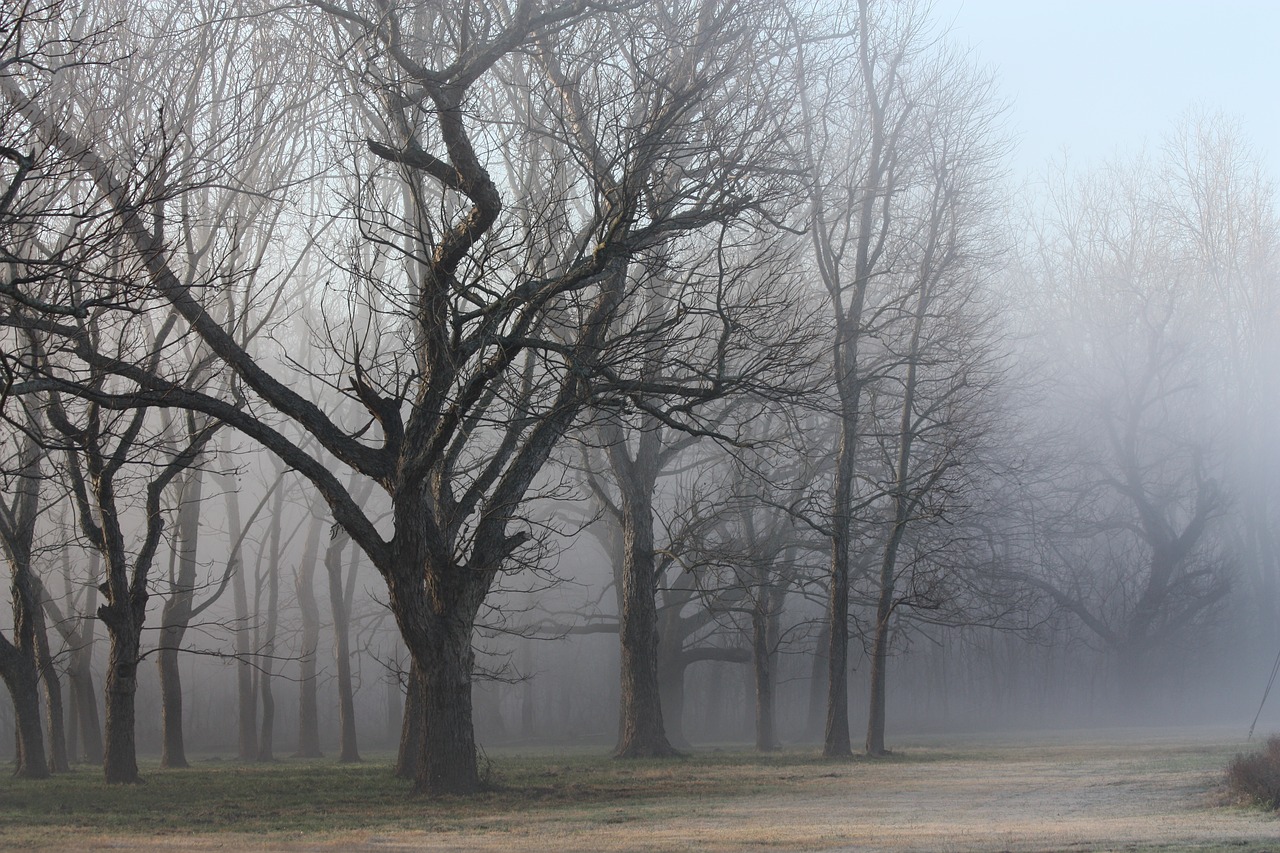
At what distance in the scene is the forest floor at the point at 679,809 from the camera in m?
9.55

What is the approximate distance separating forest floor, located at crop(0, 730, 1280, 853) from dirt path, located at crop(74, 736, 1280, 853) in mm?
24

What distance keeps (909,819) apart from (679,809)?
2414mm

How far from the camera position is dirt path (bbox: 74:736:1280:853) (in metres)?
9.27

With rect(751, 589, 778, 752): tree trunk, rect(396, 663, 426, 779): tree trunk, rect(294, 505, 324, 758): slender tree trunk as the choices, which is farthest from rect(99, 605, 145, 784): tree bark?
rect(751, 589, 778, 752): tree trunk

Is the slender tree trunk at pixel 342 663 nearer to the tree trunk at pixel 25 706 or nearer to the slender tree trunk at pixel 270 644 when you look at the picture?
the slender tree trunk at pixel 270 644

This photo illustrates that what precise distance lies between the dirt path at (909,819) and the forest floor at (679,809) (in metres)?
0.02

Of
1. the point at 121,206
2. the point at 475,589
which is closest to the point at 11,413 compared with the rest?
the point at 475,589

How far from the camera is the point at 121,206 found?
26.9ft

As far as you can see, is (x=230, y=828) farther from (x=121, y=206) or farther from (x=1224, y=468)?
(x=1224, y=468)

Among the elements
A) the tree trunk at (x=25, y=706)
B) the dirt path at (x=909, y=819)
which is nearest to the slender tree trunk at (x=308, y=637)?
the tree trunk at (x=25, y=706)

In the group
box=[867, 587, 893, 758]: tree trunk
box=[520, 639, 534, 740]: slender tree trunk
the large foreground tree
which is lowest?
box=[520, 639, 534, 740]: slender tree trunk

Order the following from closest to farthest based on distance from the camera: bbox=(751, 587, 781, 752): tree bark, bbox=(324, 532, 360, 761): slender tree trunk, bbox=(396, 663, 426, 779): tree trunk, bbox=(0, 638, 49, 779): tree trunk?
bbox=(0, 638, 49, 779): tree trunk < bbox=(396, 663, 426, 779): tree trunk < bbox=(324, 532, 360, 761): slender tree trunk < bbox=(751, 587, 781, 752): tree bark

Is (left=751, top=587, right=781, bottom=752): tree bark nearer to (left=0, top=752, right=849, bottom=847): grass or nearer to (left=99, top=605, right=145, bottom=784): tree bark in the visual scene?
(left=0, top=752, right=849, bottom=847): grass

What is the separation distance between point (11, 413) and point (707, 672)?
24.4 metres
